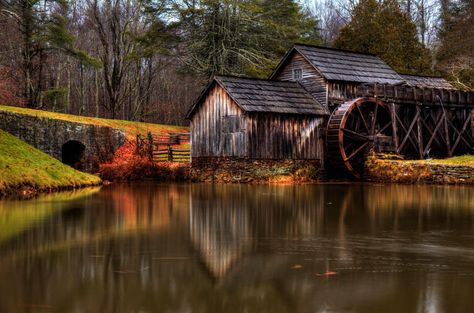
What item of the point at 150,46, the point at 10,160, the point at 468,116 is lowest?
the point at 10,160

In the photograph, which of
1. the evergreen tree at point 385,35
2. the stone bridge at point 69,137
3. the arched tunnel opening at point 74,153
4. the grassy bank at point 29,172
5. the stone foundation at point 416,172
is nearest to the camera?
the grassy bank at point 29,172

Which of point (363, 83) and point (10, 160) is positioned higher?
point (363, 83)

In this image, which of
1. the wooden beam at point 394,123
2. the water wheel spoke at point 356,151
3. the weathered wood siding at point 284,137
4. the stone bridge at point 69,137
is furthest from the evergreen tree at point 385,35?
the stone bridge at point 69,137

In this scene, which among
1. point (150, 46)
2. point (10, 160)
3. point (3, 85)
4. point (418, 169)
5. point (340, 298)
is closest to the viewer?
point (340, 298)

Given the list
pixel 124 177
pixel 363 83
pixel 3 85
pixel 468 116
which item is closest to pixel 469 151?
pixel 468 116

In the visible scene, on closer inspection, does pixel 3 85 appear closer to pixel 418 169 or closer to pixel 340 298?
pixel 418 169

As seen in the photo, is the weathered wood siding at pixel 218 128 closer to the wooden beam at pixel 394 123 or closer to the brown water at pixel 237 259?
the wooden beam at pixel 394 123

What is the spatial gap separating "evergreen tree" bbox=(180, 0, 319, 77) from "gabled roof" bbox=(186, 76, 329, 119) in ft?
29.6

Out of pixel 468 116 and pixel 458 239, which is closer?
pixel 458 239

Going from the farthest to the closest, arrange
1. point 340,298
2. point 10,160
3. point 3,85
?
1. point 3,85
2. point 10,160
3. point 340,298

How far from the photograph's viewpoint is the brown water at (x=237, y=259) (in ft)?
18.9

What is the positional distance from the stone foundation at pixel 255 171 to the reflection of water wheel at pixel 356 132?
1.40m

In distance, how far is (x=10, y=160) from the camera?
21.3 m

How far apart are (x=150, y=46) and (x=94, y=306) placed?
39801 mm
